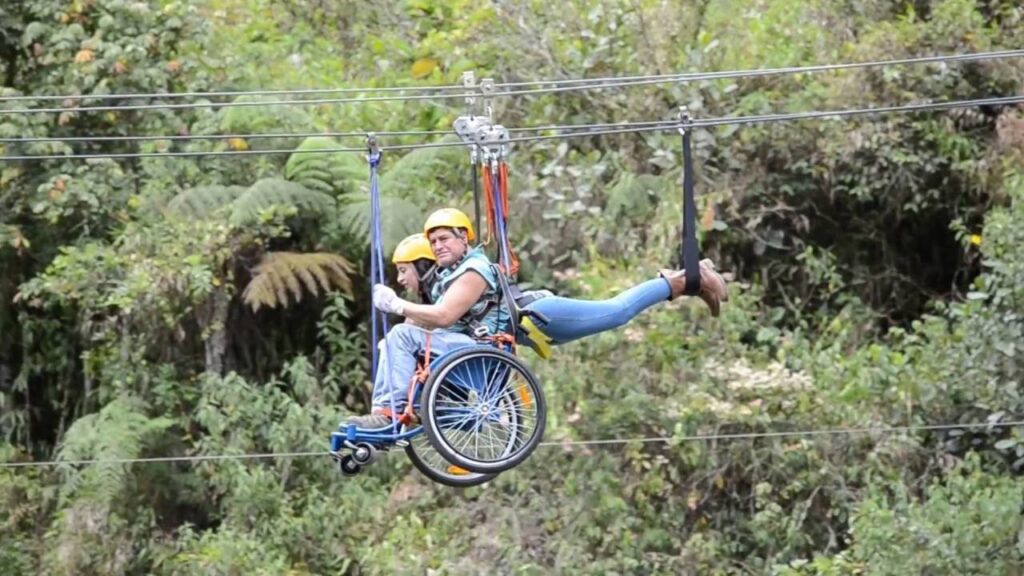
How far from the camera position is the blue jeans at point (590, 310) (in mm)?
7859

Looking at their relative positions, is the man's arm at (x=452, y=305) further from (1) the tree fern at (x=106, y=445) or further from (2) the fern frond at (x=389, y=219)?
(1) the tree fern at (x=106, y=445)

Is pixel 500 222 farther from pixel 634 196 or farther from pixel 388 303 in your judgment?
pixel 634 196

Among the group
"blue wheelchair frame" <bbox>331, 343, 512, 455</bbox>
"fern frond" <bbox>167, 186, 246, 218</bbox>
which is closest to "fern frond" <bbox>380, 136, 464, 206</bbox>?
"fern frond" <bbox>167, 186, 246, 218</bbox>

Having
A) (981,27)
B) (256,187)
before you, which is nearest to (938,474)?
(981,27)

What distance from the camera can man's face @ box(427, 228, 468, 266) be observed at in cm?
766

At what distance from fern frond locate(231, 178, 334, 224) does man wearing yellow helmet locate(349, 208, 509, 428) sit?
4.86 m

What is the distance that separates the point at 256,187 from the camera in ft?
41.2

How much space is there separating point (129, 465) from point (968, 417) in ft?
17.6

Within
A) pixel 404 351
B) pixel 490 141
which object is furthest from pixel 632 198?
pixel 404 351

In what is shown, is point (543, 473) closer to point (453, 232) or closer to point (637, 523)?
point (637, 523)

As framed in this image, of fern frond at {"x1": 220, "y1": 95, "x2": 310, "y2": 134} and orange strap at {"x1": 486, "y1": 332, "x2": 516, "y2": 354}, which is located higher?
fern frond at {"x1": 220, "y1": 95, "x2": 310, "y2": 134}

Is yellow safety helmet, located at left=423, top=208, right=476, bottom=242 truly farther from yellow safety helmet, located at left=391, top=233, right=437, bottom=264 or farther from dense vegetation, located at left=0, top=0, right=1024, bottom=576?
dense vegetation, located at left=0, top=0, right=1024, bottom=576

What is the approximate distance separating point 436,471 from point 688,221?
1453 millimetres

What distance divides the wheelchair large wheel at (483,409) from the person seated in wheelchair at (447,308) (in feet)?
0.48
